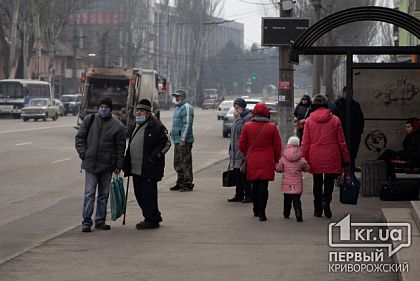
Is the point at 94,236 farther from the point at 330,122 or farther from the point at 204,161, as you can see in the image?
the point at 204,161

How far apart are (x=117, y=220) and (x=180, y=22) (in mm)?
106799

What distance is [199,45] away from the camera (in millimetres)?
119562

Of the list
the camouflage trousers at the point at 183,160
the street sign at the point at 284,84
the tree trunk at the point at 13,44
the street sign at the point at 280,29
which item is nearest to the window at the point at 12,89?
the tree trunk at the point at 13,44

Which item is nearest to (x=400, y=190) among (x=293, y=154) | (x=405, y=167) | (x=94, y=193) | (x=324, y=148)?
(x=405, y=167)

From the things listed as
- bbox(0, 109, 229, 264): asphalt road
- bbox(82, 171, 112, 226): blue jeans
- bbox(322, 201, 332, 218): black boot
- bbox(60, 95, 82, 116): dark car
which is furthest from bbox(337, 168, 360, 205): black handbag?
bbox(60, 95, 82, 116): dark car

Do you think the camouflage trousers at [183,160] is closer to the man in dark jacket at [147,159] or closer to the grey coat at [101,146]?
the man in dark jacket at [147,159]

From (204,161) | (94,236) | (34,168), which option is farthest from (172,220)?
(204,161)

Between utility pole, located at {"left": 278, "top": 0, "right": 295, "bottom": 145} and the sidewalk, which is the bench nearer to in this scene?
the sidewalk

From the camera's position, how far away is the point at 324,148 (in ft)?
44.7

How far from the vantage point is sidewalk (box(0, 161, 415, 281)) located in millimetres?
9719

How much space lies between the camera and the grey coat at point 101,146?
41.7 feet

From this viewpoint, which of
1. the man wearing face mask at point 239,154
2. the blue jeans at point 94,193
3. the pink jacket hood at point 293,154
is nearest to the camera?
the blue jeans at point 94,193
